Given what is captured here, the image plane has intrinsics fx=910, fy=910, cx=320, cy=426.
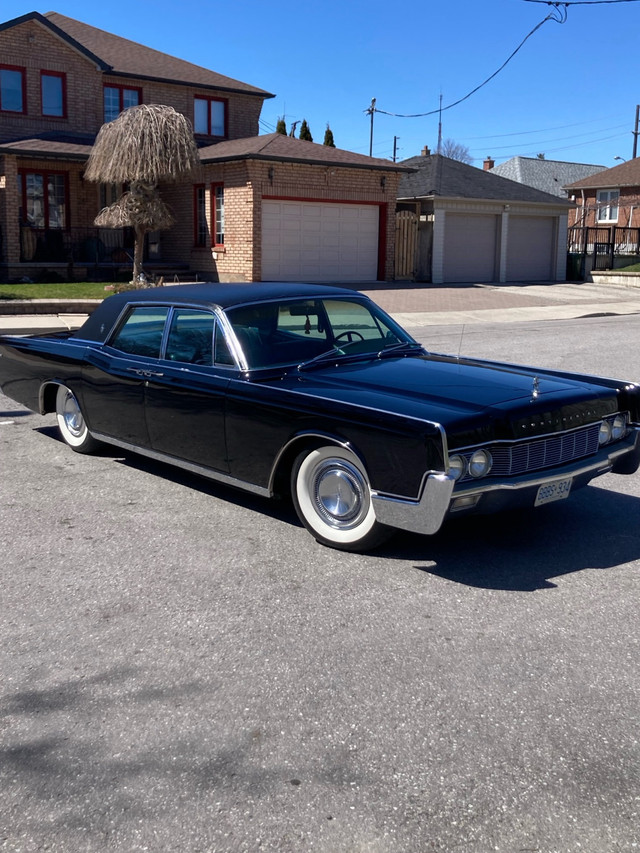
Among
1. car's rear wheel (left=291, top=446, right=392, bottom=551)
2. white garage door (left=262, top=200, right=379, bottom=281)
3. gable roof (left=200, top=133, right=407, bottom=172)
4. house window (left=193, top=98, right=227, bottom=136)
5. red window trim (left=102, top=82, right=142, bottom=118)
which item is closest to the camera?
car's rear wheel (left=291, top=446, right=392, bottom=551)

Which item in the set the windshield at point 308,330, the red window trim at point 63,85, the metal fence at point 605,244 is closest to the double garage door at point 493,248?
the metal fence at point 605,244

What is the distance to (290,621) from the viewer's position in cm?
418

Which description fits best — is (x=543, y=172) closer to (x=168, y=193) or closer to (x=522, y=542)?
(x=168, y=193)

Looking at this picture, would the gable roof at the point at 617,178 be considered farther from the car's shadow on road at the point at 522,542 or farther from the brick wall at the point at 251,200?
the car's shadow on road at the point at 522,542

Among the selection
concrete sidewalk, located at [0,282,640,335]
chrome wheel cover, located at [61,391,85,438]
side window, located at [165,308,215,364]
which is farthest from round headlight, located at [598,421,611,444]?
concrete sidewalk, located at [0,282,640,335]

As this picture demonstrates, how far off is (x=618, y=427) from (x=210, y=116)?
93.4 feet

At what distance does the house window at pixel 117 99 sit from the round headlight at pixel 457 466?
2795 centimetres

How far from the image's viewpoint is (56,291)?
2252cm

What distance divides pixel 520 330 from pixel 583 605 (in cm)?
1431

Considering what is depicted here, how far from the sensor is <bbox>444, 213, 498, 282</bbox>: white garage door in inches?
A: 1224

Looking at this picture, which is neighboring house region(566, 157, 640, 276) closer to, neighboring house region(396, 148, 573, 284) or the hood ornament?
neighboring house region(396, 148, 573, 284)

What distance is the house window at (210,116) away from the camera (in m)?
31.1

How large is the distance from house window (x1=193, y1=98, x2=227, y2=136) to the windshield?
2677cm

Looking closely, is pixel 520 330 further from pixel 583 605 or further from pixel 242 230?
pixel 583 605
